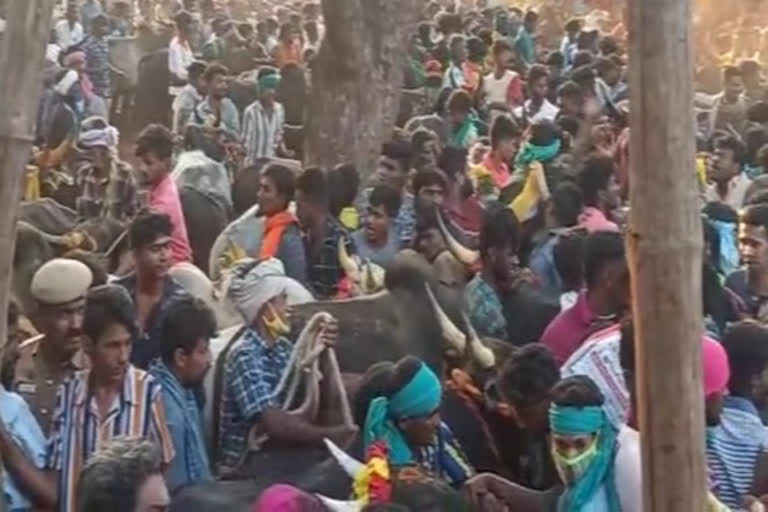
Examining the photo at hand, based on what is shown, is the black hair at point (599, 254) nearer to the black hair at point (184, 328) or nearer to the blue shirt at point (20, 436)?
the black hair at point (184, 328)

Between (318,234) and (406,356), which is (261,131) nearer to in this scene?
(318,234)

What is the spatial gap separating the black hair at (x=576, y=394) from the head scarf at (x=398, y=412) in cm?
46

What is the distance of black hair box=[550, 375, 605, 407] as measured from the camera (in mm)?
4375

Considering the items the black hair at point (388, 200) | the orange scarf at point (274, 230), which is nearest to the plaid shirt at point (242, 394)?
the orange scarf at point (274, 230)

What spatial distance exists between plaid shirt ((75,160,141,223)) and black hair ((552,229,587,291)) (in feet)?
8.69

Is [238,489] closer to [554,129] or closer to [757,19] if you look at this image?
[554,129]

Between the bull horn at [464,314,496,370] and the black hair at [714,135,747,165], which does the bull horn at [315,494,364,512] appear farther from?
the black hair at [714,135,747,165]

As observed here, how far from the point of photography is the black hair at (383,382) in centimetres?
480

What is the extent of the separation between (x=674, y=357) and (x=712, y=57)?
17.8 m

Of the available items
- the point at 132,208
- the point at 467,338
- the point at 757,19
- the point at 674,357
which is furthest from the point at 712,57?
the point at 674,357

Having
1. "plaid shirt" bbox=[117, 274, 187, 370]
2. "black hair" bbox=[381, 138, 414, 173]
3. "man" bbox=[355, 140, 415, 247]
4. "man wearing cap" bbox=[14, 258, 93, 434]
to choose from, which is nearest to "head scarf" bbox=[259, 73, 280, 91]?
"man" bbox=[355, 140, 415, 247]

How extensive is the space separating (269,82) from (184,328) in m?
8.89

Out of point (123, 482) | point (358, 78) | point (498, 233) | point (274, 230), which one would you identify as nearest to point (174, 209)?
point (274, 230)

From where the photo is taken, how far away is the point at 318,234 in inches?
311
